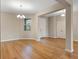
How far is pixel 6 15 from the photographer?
838 cm

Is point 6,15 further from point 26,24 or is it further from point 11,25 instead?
point 26,24

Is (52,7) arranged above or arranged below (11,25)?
above

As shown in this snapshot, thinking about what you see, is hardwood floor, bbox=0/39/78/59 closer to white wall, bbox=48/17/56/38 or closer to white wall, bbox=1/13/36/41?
white wall, bbox=1/13/36/41

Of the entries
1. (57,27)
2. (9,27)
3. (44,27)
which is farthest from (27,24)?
(57,27)

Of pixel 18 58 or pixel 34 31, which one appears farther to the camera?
pixel 34 31

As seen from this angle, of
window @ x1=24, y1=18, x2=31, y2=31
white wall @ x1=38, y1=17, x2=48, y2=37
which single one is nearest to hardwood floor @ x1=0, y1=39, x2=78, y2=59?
window @ x1=24, y1=18, x2=31, y2=31

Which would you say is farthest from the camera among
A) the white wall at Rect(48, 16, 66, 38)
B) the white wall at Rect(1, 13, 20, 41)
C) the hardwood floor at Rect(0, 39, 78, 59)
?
the white wall at Rect(48, 16, 66, 38)

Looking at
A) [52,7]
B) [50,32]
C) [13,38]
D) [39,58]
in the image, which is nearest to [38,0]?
[52,7]

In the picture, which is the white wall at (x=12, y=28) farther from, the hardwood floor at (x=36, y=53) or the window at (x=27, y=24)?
the hardwood floor at (x=36, y=53)

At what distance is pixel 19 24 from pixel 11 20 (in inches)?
35.7

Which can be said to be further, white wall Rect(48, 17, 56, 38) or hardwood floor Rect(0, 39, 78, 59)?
white wall Rect(48, 17, 56, 38)

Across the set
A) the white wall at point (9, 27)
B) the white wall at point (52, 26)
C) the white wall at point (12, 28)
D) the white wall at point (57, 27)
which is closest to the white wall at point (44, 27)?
the white wall at point (52, 26)

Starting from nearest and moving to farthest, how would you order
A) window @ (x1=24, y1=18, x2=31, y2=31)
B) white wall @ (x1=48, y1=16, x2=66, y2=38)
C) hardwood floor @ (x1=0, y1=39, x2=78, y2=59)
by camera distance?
hardwood floor @ (x1=0, y1=39, x2=78, y2=59) < window @ (x1=24, y1=18, x2=31, y2=31) < white wall @ (x1=48, y1=16, x2=66, y2=38)

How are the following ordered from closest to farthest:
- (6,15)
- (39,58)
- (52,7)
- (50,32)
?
(39,58)
(52,7)
(6,15)
(50,32)
